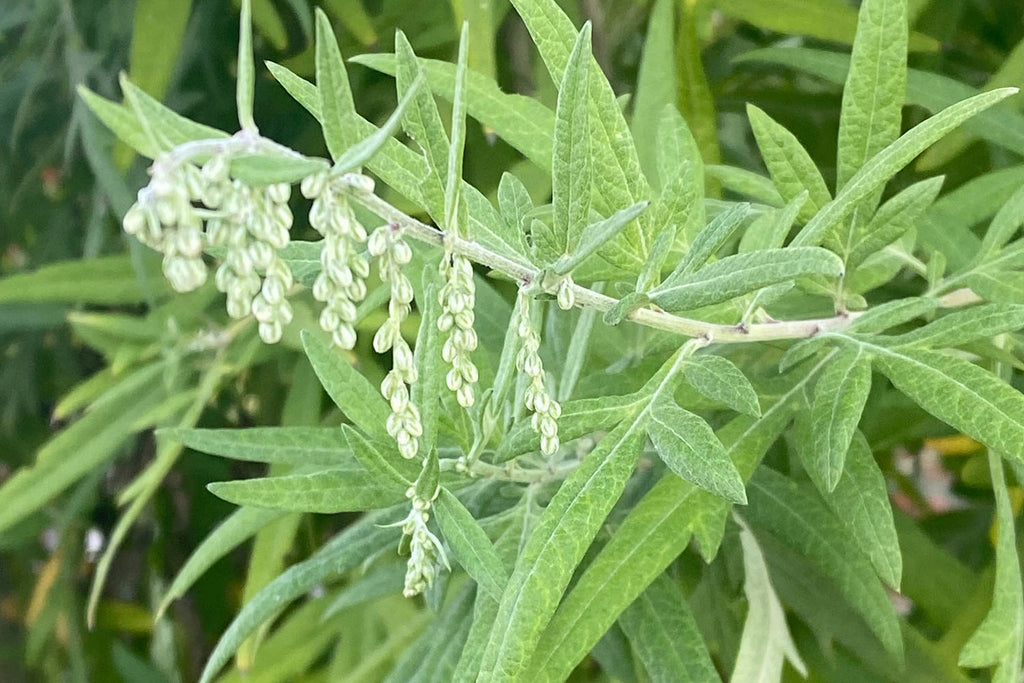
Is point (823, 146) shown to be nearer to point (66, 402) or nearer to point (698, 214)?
point (698, 214)

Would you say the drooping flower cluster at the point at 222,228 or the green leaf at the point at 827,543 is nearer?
the drooping flower cluster at the point at 222,228

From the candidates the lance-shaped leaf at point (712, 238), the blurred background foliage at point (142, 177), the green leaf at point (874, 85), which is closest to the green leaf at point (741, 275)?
the lance-shaped leaf at point (712, 238)

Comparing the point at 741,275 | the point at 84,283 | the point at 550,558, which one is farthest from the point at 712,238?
the point at 84,283

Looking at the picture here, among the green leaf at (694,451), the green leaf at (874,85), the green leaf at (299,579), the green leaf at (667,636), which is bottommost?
the green leaf at (299,579)

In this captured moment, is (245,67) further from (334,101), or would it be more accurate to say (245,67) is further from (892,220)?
(892,220)

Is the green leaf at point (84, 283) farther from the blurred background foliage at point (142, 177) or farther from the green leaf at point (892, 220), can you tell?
the green leaf at point (892, 220)

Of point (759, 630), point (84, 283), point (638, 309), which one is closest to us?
point (638, 309)

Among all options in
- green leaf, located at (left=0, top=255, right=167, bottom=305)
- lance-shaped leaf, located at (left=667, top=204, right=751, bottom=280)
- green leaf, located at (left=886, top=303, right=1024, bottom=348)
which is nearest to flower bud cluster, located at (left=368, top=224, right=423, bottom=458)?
lance-shaped leaf, located at (left=667, top=204, right=751, bottom=280)
